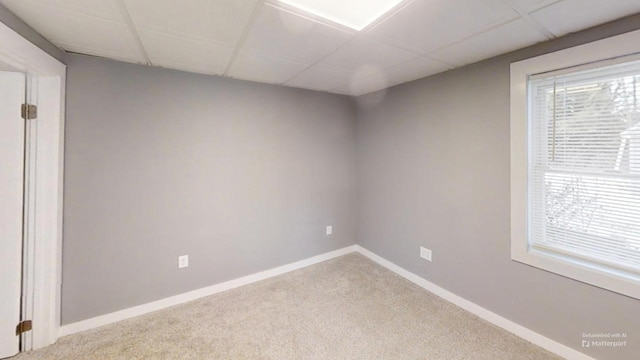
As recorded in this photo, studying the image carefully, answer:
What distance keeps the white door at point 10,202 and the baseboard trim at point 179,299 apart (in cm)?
36

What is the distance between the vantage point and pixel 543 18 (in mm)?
1496

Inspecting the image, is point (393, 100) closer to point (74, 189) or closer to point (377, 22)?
point (377, 22)

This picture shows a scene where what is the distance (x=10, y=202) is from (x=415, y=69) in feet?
10.7

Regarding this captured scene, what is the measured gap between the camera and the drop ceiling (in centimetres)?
138

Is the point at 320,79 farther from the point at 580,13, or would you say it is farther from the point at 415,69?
the point at 580,13

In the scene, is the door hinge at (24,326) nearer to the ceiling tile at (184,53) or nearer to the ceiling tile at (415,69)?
the ceiling tile at (184,53)

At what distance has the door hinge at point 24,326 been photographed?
1.81 m

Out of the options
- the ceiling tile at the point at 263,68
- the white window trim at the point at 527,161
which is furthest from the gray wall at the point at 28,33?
the white window trim at the point at 527,161

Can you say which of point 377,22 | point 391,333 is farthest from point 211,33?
point 391,333

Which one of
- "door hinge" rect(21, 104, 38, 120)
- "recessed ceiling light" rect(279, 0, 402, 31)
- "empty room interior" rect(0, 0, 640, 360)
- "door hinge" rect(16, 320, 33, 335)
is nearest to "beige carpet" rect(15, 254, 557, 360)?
"empty room interior" rect(0, 0, 640, 360)

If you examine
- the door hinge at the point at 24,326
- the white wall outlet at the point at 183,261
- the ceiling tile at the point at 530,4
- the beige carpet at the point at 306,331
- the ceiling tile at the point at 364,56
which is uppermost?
the ceiling tile at the point at 364,56

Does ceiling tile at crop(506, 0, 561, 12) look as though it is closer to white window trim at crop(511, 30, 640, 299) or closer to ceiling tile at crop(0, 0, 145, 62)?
white window trim at crop(511, 30, 640, 299)

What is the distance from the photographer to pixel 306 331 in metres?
→ 2.10

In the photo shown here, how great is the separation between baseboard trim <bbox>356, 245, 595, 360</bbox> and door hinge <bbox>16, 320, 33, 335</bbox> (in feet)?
10.6
